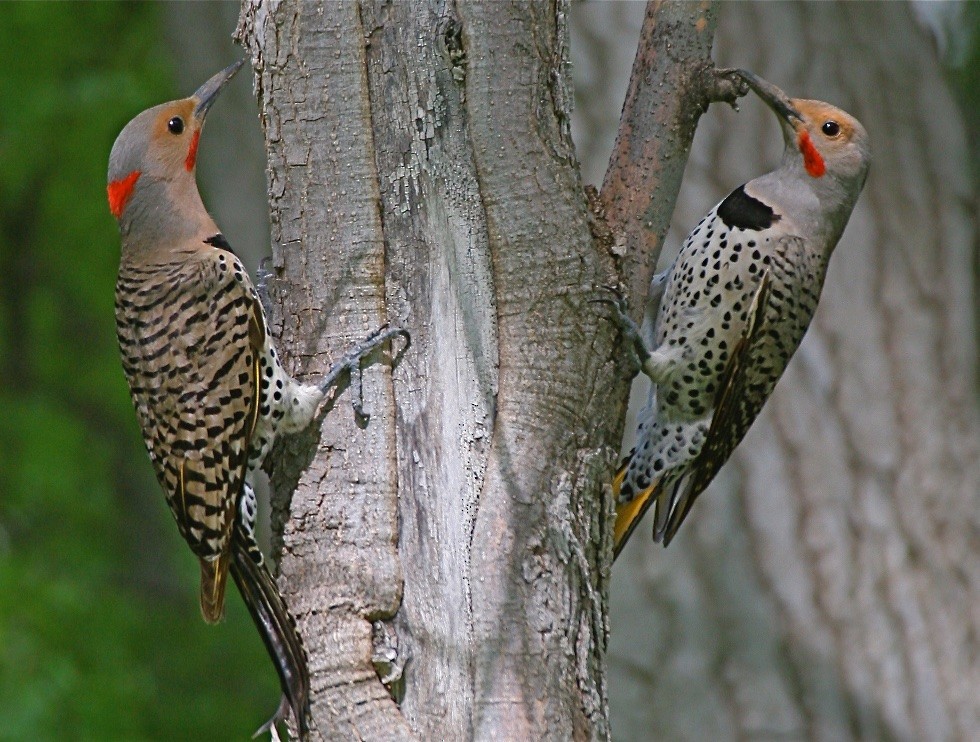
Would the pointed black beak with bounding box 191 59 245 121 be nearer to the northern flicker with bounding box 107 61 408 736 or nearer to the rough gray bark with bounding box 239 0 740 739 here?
the northern flicker with bounding box 107 61 408 736

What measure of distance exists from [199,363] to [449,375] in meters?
0.87

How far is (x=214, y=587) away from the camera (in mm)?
2955

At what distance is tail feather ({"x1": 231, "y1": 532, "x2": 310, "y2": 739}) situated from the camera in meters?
2.59

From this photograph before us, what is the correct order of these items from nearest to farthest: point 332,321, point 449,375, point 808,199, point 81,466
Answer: point 449,375
point 332,321
point 808,199
point 81,466

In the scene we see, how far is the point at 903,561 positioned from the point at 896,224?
143cm

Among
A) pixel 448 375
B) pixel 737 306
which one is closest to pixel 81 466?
pixel 737 306

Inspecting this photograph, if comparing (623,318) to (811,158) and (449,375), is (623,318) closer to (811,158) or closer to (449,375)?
(449,375)

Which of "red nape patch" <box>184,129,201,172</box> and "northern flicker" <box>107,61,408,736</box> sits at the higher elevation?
"red nape patch" <box>184,129,201,172</box>

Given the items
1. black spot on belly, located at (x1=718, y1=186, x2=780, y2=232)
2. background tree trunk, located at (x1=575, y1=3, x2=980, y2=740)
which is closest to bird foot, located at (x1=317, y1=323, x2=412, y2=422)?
black spot on belly, located at (x1=718, y1=186, x2=780, y2=232)

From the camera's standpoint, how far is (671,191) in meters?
2.88

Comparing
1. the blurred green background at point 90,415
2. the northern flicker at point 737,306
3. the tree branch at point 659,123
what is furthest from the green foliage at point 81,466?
the tree branch at point 659,123

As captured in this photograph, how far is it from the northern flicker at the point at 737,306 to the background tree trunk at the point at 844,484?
956 mm

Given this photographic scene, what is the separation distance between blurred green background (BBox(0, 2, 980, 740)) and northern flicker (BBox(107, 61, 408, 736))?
180 cm

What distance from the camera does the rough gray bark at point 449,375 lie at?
8.23 ft
